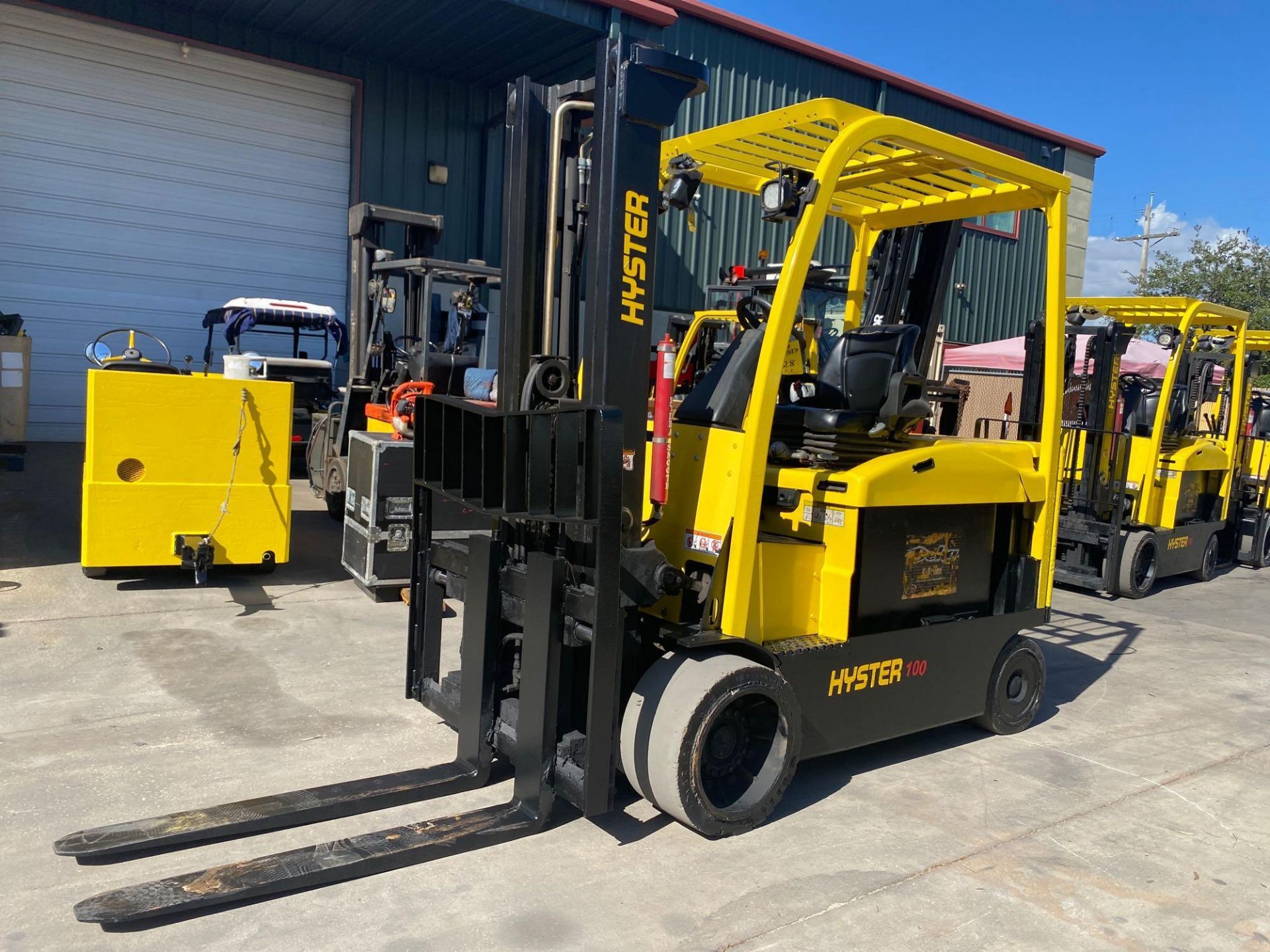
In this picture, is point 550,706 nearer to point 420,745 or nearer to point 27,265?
point 420,745

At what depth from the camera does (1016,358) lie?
1566 cm

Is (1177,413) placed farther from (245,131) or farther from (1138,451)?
(245,131)

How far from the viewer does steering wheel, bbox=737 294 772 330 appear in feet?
14.2

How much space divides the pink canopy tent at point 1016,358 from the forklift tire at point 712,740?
428 inches

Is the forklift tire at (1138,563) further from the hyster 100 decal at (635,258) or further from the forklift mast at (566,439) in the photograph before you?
the hyster 100 decal at (635,258)

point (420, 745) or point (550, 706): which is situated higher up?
point (550, 706)

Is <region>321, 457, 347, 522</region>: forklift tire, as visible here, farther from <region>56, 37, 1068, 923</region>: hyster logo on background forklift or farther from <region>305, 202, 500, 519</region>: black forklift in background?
<region>56, 37, 1068, 923</region>: hyster logo on background forklift

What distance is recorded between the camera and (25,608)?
6.57m

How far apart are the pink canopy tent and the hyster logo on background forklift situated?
385 inches

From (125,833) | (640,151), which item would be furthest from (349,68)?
(125,833)

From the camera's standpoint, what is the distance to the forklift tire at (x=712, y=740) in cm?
365

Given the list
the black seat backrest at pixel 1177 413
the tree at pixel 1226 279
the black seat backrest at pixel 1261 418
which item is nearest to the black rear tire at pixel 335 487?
the black seat backrest at pixel 1177 413

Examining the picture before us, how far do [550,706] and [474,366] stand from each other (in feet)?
22.7

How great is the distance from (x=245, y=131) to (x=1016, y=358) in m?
11.9
